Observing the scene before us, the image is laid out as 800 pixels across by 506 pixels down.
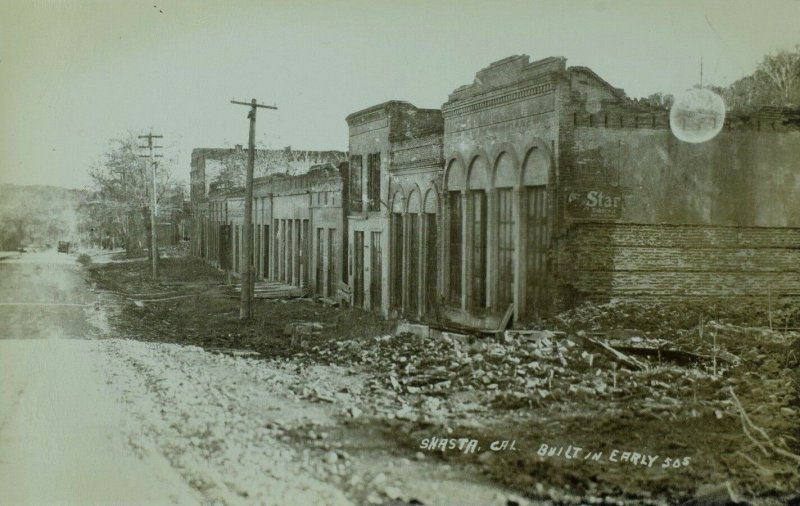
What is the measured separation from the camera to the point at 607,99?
409 inches

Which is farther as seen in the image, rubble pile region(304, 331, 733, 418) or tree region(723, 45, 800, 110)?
tree region(723, 45, 800, 110)

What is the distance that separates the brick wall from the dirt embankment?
0.94ft

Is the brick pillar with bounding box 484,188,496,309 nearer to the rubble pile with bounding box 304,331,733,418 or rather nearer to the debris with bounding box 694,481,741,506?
the rubble pile with bounding box 304,331,733,418

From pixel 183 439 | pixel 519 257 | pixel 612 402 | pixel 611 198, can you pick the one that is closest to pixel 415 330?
pixel 519 257

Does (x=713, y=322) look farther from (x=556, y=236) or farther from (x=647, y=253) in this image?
(x=556, y=236)

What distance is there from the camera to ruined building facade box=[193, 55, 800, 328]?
9.18m

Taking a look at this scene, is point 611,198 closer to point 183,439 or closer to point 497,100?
point 497,100

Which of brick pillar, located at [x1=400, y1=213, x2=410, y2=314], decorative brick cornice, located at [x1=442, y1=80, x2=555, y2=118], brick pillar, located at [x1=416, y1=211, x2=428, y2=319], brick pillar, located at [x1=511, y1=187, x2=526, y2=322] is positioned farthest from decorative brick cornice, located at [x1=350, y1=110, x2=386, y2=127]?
brick pillar, located at [x1=511, y1=187, x2=526, y2=322]

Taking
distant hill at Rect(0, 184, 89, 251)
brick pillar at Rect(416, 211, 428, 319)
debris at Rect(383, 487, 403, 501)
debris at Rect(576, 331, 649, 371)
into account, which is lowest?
debris at Rect(383, 487, 403, 501)

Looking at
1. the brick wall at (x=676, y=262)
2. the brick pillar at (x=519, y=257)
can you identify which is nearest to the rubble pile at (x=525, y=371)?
the brick wall at (x=676, y=262)

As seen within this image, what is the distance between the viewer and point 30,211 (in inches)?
373

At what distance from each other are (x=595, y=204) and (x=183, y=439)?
6615mm

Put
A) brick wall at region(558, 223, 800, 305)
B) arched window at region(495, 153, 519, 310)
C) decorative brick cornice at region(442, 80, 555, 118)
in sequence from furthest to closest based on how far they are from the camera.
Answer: arched window at region(495, 153, 519, 310)
decorative brick cornice at region(442, 80, 555, 118)
brick wall at region(558, 223, 800, 305)

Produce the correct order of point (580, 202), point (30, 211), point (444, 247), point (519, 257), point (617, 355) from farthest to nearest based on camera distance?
point (444, 247), point (519, 257), point (580, 202), point (30, 211), point (617, 355)
